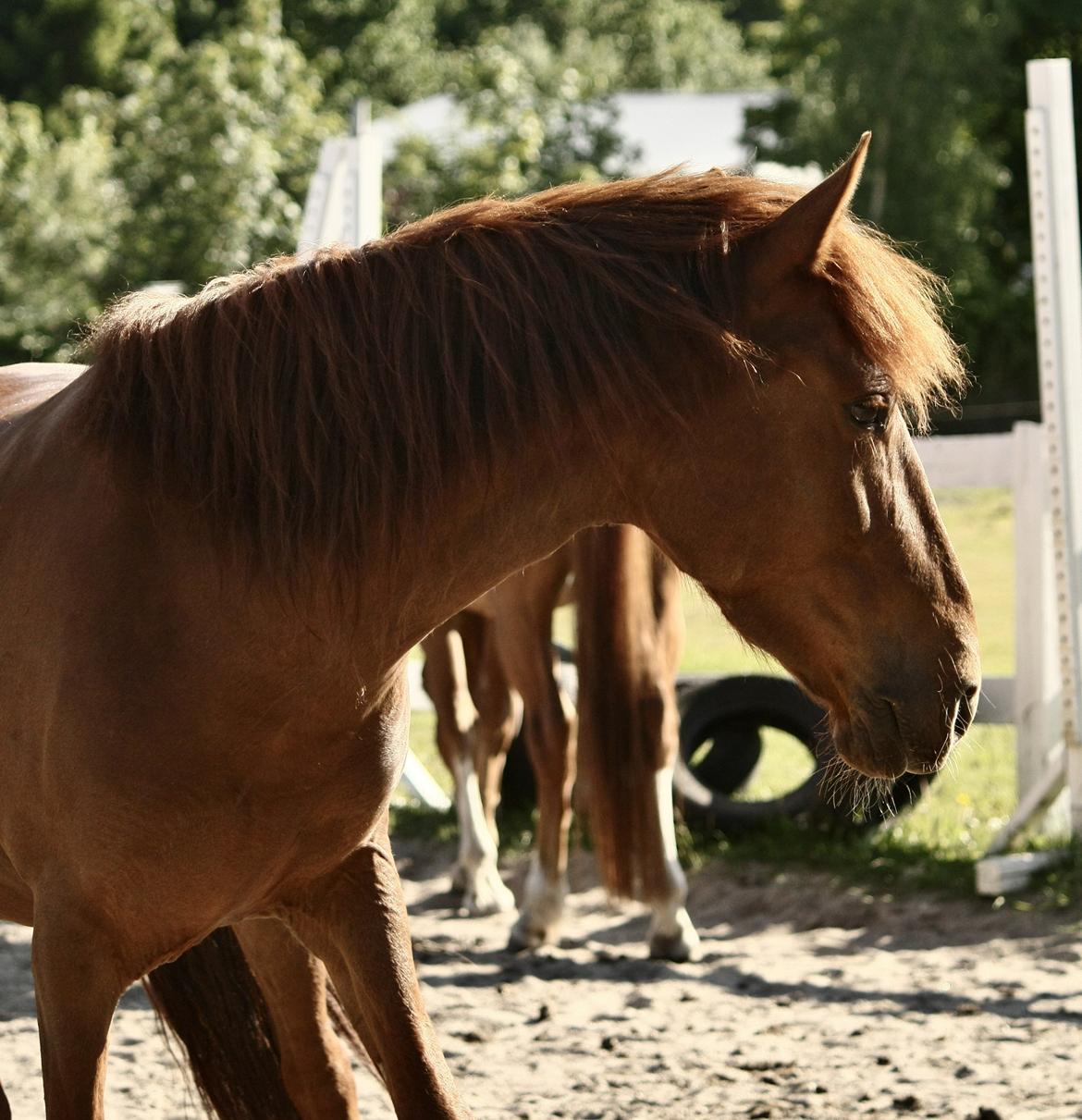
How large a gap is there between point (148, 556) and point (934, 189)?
2387 centimetres

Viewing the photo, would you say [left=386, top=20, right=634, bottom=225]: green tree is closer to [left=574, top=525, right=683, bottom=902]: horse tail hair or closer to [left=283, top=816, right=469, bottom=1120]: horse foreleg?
[left=574, top=525, right=683, bottom=902]: horse tail hair

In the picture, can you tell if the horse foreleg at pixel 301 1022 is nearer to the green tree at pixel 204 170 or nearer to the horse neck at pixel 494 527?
the horse neck at pixel 494 527

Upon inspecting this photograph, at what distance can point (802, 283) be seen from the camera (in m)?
1.91

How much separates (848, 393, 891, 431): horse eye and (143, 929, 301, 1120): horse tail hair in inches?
61.9

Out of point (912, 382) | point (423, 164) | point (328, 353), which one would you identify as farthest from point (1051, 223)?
point (423, 164)

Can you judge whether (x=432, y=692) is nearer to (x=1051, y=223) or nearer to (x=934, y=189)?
(x=1051, y=223)

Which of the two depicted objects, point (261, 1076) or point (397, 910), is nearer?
point (397, 910)

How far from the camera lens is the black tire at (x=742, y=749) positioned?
221 inches

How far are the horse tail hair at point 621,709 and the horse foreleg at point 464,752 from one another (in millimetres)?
809

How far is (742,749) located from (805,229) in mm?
4656

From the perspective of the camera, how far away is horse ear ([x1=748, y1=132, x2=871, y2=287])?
1.79 meters

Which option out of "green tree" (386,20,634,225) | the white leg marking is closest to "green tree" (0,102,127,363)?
"green tree" (386,20,634,225)

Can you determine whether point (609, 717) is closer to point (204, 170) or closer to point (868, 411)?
point (868, 411)

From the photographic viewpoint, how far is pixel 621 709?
4.79 meters
